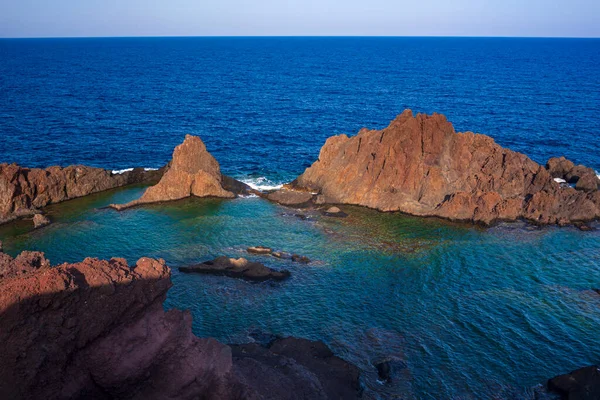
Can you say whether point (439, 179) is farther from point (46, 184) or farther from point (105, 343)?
point (46, 184)

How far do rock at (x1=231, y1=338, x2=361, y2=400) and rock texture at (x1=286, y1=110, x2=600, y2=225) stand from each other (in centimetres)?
3515

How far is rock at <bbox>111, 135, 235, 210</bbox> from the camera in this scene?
74000mm

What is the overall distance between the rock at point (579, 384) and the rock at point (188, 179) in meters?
51.0

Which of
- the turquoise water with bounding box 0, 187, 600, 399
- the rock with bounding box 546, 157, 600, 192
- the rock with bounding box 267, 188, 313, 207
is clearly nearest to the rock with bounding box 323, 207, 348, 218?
the turquoise water with bounding box 0, 187, 600, 399

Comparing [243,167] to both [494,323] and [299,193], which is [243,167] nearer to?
[299,193]

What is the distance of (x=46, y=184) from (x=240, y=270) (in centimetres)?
3690

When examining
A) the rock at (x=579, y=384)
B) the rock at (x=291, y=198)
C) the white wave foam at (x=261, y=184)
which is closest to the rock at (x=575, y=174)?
the rock at (x=291, y=198)

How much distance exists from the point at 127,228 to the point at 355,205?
3159cm

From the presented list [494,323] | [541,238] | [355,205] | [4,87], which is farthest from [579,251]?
[4,87]

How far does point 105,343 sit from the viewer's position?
2612 cm

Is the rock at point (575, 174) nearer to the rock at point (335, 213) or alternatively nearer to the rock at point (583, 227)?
the rock at point (583, 227)

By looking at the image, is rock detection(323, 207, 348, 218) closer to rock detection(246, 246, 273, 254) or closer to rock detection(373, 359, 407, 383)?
rock detection(246, 246, 273, 254)

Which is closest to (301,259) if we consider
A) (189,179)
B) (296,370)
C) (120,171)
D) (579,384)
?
(296,370)

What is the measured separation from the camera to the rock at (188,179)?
7400 centimetres
